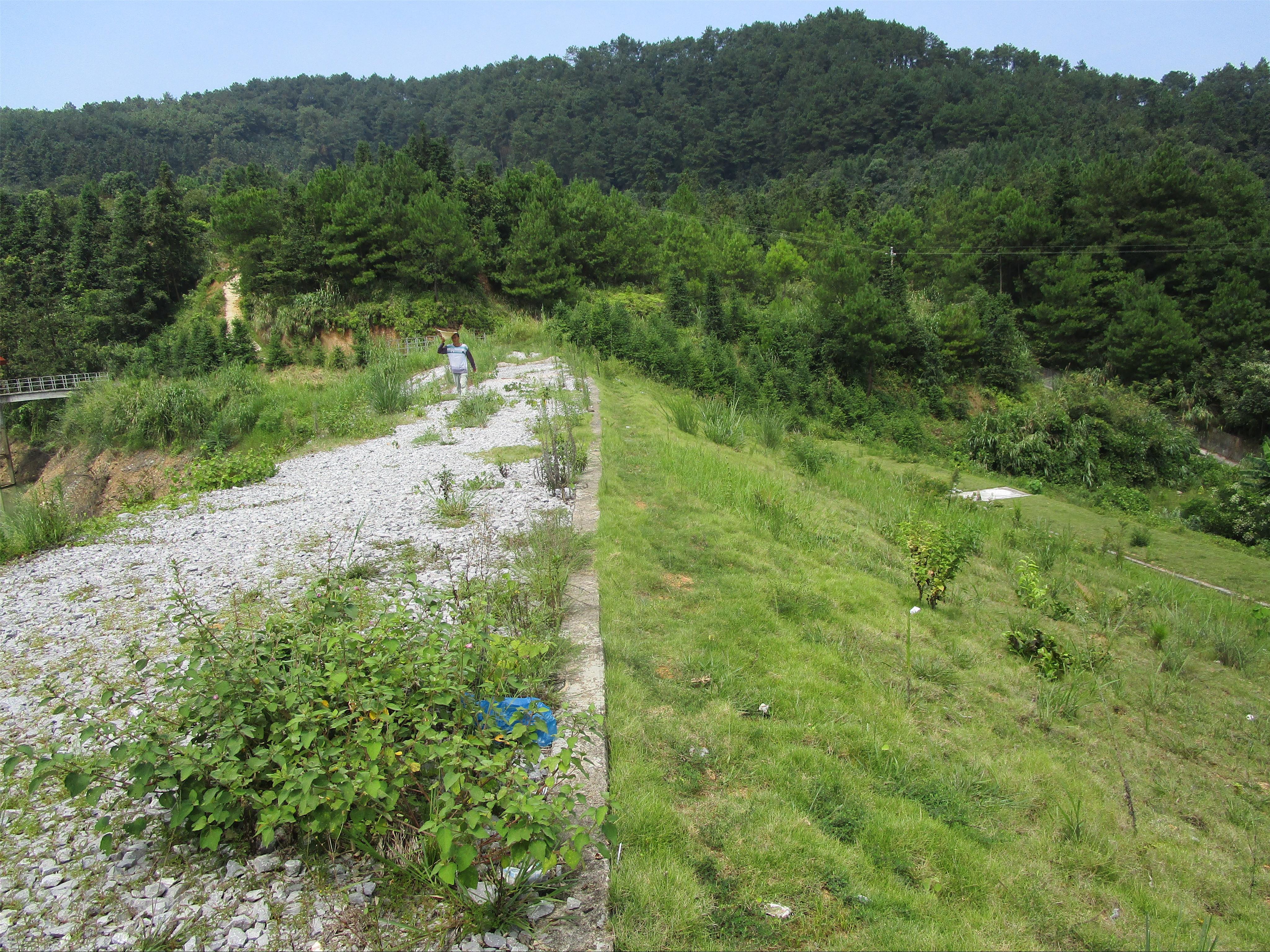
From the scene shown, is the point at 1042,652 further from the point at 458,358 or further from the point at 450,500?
the point at 458,358

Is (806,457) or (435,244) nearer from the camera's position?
(806,457)

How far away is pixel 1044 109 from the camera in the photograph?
83.7m

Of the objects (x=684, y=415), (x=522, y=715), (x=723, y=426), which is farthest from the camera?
(x=684, y=415)

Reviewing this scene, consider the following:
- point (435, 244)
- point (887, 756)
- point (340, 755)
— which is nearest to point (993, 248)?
point (435, 244)

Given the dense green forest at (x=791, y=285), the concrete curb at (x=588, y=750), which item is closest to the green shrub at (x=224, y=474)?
the concrete curb at (x=588, y=750)

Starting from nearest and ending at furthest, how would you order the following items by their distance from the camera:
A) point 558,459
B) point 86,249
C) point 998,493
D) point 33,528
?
point 33,528 < point 558,459 < point 998,493 < point 86,249

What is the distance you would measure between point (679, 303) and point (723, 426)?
1591 centimetres

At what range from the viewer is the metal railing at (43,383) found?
27.7 meters

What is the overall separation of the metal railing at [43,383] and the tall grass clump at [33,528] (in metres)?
24.6

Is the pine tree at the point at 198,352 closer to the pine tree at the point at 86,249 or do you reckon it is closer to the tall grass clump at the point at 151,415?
the tall grass clump at the point at 151,415

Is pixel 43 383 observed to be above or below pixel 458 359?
below

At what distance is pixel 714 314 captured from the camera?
25.5m

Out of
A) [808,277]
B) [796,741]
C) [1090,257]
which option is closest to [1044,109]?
[1090,257]

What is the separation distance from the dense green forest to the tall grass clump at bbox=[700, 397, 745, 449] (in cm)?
539
